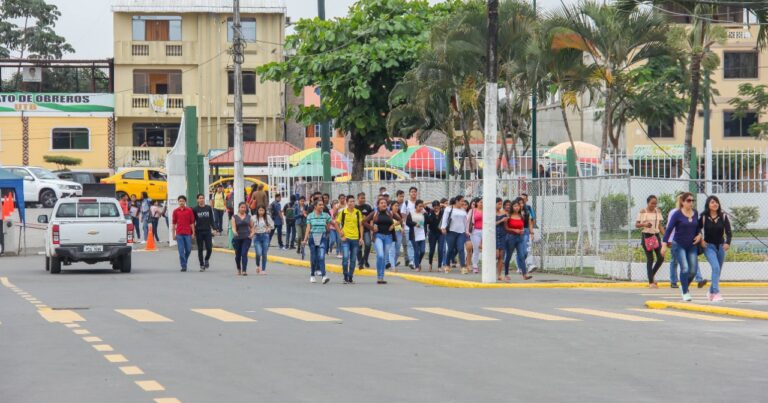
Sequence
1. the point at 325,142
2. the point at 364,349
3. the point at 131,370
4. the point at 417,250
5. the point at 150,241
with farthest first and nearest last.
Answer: the point at 325,142 < the point at 150,241 < the point at 417,250 < the point at 364,349 < the point at 131,370

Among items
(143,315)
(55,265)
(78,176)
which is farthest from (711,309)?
(78,176)

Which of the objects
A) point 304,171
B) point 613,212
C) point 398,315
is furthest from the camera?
point 304,171

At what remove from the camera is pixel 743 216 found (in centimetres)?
3094

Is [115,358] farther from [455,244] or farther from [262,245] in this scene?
[455,244]

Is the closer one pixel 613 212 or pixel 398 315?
pixel 398 315

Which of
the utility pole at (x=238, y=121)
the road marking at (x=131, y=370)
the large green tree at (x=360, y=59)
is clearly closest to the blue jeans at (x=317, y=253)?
the utility pole at (x=238, y=121)

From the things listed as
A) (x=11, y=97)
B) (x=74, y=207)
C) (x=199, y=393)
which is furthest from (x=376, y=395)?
(x=11, y=97)

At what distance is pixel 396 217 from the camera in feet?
98.2

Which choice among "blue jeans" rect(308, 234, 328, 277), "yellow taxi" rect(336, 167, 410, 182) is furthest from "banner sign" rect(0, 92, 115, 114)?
"blue jeans" rect(308, 234, 328, 277)

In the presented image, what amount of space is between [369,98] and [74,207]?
13.3 metres

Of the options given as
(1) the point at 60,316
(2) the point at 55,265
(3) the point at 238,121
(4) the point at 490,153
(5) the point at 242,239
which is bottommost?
(1) the point at 60,316

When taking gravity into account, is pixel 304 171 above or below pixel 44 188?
above

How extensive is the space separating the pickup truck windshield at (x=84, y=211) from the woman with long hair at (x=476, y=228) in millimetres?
8196

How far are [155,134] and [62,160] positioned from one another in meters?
5.97
